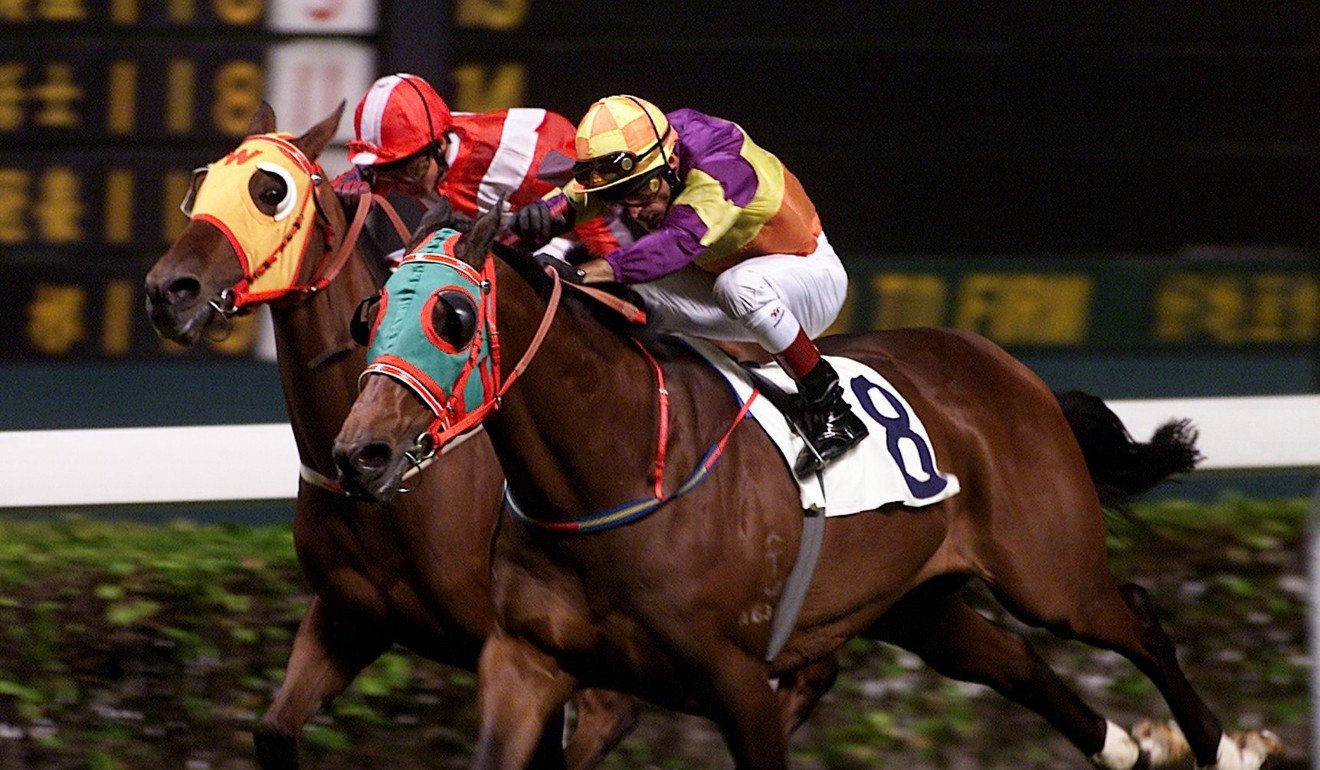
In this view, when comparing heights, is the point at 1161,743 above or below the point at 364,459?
below

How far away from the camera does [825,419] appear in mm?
3760

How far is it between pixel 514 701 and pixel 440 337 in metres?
0.72

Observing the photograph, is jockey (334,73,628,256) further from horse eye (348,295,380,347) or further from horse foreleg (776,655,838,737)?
horse foreleg (776,655,838,737)

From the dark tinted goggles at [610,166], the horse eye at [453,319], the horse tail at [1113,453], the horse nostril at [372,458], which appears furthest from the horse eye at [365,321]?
the horse tail at [1113,453]

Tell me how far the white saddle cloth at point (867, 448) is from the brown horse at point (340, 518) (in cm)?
53

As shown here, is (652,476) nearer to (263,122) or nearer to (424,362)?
(424,362)

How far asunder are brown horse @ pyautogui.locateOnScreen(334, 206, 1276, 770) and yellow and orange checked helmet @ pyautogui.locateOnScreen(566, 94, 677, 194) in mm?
237

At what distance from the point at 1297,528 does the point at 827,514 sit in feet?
6.44

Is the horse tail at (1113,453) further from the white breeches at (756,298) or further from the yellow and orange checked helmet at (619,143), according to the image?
the yellow and orange checked helmet at (619,143)

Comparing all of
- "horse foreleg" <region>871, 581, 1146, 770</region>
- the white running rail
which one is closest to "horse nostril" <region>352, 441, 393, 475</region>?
"horse foreleg" <region>871, 581, 1146, 770</region>

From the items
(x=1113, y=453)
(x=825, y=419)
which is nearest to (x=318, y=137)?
(x=825, y=419)

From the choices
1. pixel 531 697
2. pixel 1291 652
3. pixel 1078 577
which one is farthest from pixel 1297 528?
pixel 531 697

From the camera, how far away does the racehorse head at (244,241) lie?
3.64 metres

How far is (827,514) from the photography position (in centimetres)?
373
